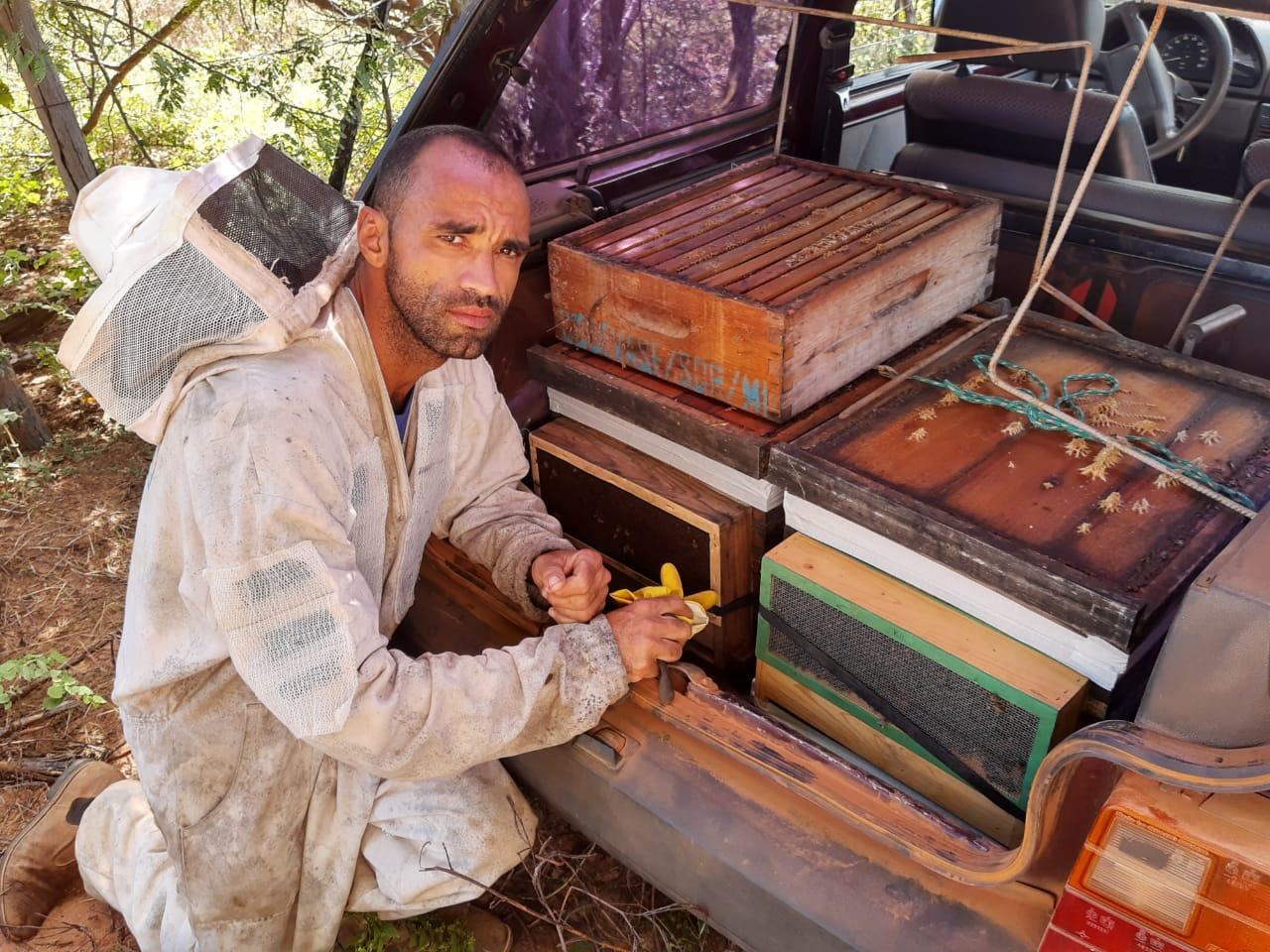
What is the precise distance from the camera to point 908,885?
1427 millimetres

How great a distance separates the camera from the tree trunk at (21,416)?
3.68 m

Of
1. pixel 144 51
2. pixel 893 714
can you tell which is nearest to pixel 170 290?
pixel 893 714

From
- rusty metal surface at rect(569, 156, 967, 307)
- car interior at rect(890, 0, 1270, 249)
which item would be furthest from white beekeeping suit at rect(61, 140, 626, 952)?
car interior at rect(890, 0, 1270, 249)

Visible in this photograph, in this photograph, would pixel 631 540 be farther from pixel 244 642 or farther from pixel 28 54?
pixel 28 54

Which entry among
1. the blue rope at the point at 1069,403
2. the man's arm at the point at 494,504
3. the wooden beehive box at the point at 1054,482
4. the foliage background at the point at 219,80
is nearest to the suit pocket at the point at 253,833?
the man's arm at the point at 494,504

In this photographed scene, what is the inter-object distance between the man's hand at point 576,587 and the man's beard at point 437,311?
45 cm

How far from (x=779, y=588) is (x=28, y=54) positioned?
122 inches

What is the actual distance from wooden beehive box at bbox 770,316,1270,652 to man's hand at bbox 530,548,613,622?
15.2 inches

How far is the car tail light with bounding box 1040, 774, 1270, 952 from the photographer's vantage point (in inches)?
41.4

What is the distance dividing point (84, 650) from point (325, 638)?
1.97 metres

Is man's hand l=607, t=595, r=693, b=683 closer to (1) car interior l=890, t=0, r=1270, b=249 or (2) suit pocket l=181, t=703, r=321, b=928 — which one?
(2) suit pocket l=181, t=703, r=321, b=928

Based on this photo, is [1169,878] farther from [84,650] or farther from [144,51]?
[144,51]

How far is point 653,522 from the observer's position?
207cm

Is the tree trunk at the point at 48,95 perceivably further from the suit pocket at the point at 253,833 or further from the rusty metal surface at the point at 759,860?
the rusty metal surface at the point at 759,860
